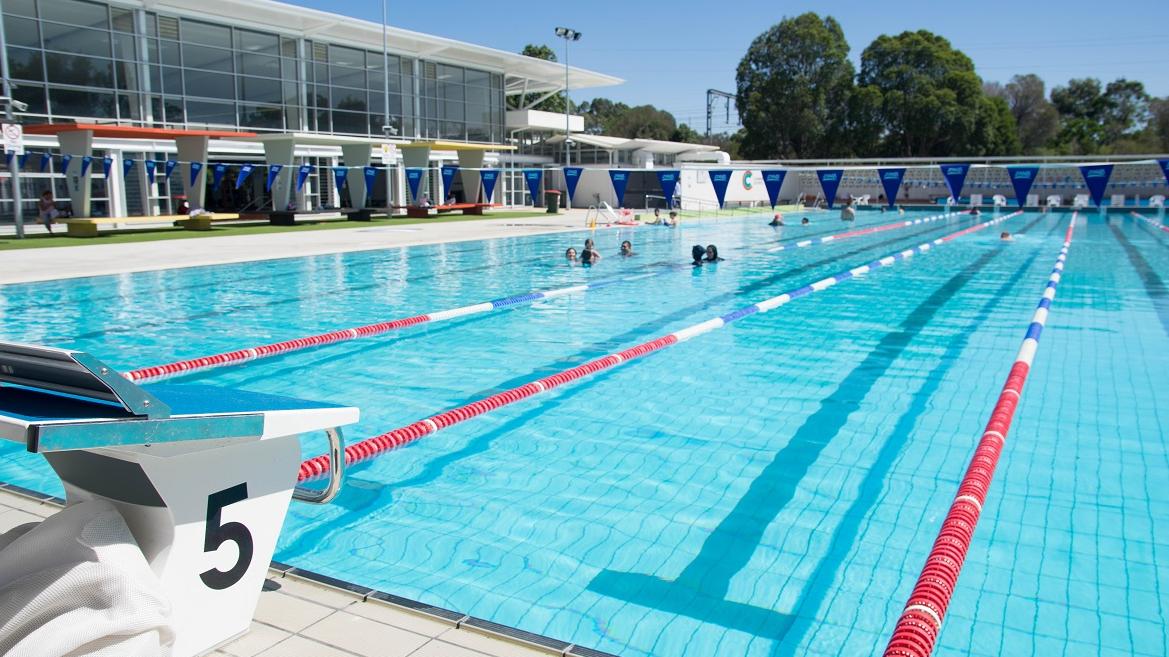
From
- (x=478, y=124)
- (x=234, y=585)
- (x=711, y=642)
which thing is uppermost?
(x=478, y=124)

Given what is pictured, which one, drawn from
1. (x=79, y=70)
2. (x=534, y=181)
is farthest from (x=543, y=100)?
(x=79, y=70)

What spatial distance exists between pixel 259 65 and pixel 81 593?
29642mm

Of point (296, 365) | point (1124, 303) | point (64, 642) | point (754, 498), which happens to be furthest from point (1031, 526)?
point (1124, 303)

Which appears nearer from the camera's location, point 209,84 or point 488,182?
point 209,84

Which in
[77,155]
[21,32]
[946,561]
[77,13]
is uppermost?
[77,13]

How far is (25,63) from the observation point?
22141 mm

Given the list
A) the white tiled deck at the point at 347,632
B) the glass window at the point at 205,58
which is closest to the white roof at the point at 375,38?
the glass window at the point at 205,58

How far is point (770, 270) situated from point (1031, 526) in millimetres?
11416

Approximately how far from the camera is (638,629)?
10.2 feet

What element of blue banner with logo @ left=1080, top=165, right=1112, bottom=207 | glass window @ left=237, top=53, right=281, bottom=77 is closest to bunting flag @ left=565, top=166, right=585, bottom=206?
glass window @ left=237, top=53, right=281, bottom=77

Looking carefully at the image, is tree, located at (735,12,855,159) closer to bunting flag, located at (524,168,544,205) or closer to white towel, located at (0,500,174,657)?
bunting flag, located at (524,168,544,205)

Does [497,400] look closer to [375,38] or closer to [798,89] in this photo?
[375,38]

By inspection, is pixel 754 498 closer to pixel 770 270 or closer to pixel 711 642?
pixel 711 642

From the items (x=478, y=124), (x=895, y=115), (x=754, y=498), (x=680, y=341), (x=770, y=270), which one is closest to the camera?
(x=754, y=498)
